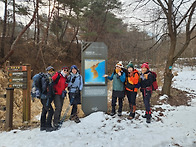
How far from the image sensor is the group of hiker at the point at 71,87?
3537 mm

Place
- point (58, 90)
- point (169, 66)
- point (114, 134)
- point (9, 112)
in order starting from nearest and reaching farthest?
point (114, 134) → point (58, 90) → point (9, 112) → point (169, 66)

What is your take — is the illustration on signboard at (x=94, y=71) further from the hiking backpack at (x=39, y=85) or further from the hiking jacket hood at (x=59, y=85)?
the hiking backpack at (x=39, y=85)

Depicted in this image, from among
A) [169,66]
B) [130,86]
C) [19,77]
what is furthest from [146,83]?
[19,77]

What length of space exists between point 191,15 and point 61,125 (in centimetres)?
762

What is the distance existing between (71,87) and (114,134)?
1885mm

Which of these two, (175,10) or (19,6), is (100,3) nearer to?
(19,6)

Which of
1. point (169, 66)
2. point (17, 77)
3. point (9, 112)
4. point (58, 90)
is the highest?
point (169, 66)

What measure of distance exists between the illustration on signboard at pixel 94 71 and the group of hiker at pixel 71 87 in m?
0.27

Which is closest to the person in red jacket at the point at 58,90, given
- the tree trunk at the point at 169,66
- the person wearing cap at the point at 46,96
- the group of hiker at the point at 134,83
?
the person wearing cap at the point at 46,96

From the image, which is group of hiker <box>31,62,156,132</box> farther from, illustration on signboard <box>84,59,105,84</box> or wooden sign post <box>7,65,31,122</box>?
wooden sign post <box>7,65,31,122</box>

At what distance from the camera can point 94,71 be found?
16.1ft

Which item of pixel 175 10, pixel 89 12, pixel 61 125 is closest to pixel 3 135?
pixel 61 125

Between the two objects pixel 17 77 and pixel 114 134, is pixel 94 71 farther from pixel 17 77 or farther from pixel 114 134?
pixel 17 77

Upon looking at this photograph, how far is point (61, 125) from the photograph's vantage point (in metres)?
4.03
